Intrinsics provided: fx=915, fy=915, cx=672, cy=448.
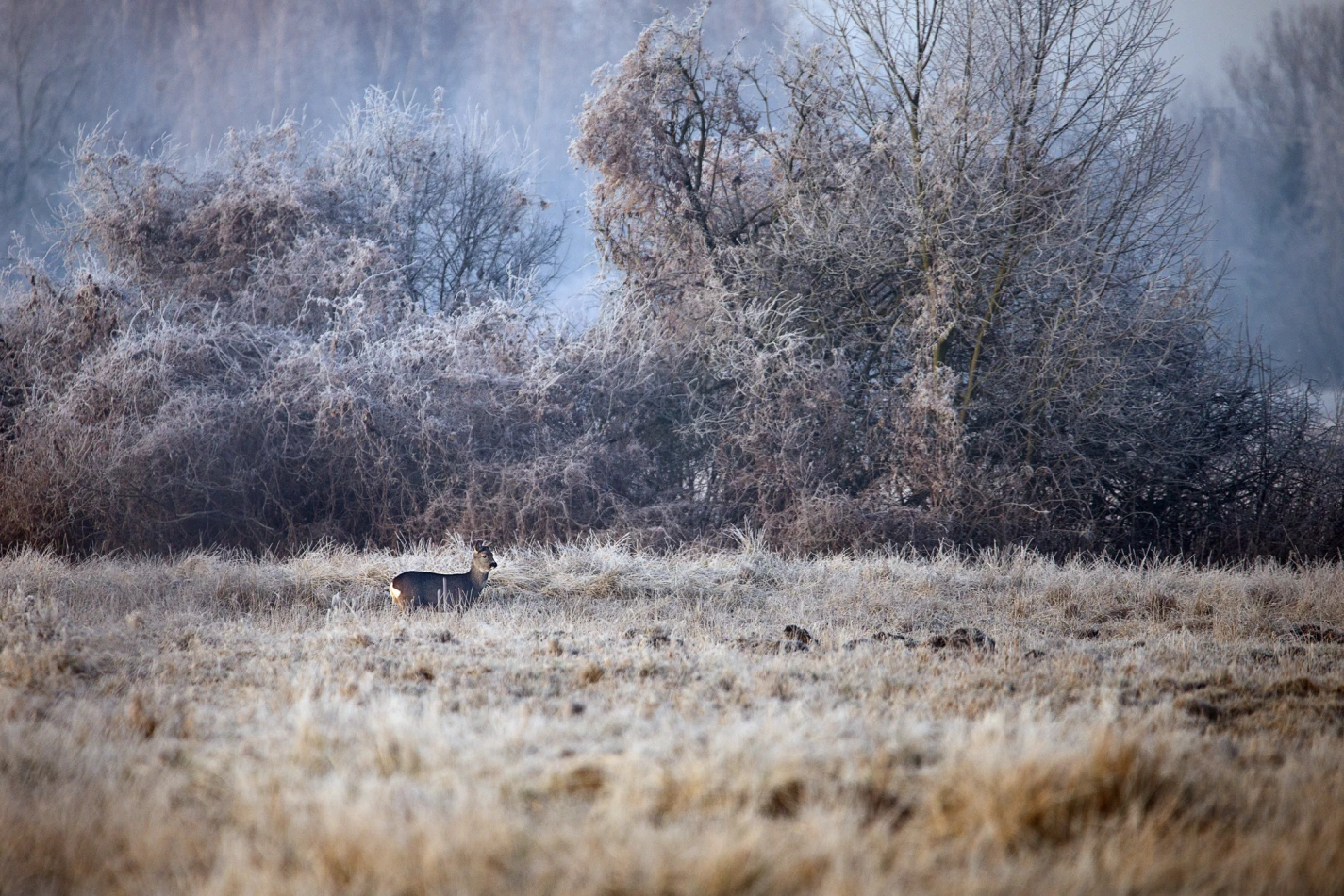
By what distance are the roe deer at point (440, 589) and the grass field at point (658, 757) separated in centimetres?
49

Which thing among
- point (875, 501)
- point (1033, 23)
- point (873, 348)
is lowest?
point (875, 501)

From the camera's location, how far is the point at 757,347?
576 inches

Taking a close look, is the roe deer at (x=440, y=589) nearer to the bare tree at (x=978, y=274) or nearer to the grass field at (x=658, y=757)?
the grass field at (x=658, y=757)

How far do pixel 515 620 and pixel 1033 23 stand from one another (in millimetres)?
12704

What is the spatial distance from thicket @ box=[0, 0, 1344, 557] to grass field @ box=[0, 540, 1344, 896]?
22.4 ft

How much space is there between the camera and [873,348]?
49.2 feet

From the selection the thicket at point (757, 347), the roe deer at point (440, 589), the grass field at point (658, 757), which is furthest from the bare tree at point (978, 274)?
the grass field at point (658, 757)

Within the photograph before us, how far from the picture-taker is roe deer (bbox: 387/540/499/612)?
23.8ft

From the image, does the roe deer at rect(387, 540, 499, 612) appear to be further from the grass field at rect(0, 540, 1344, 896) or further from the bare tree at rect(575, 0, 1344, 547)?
the bare tree at rect(575, 0, 1344, 547)

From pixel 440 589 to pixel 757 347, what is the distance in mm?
8391

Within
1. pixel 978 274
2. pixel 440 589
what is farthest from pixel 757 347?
pixel 440 589

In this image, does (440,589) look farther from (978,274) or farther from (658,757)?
(978,274)

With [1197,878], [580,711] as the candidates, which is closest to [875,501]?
[580,711]

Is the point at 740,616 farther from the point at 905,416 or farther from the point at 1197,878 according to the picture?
the point at 905,416
